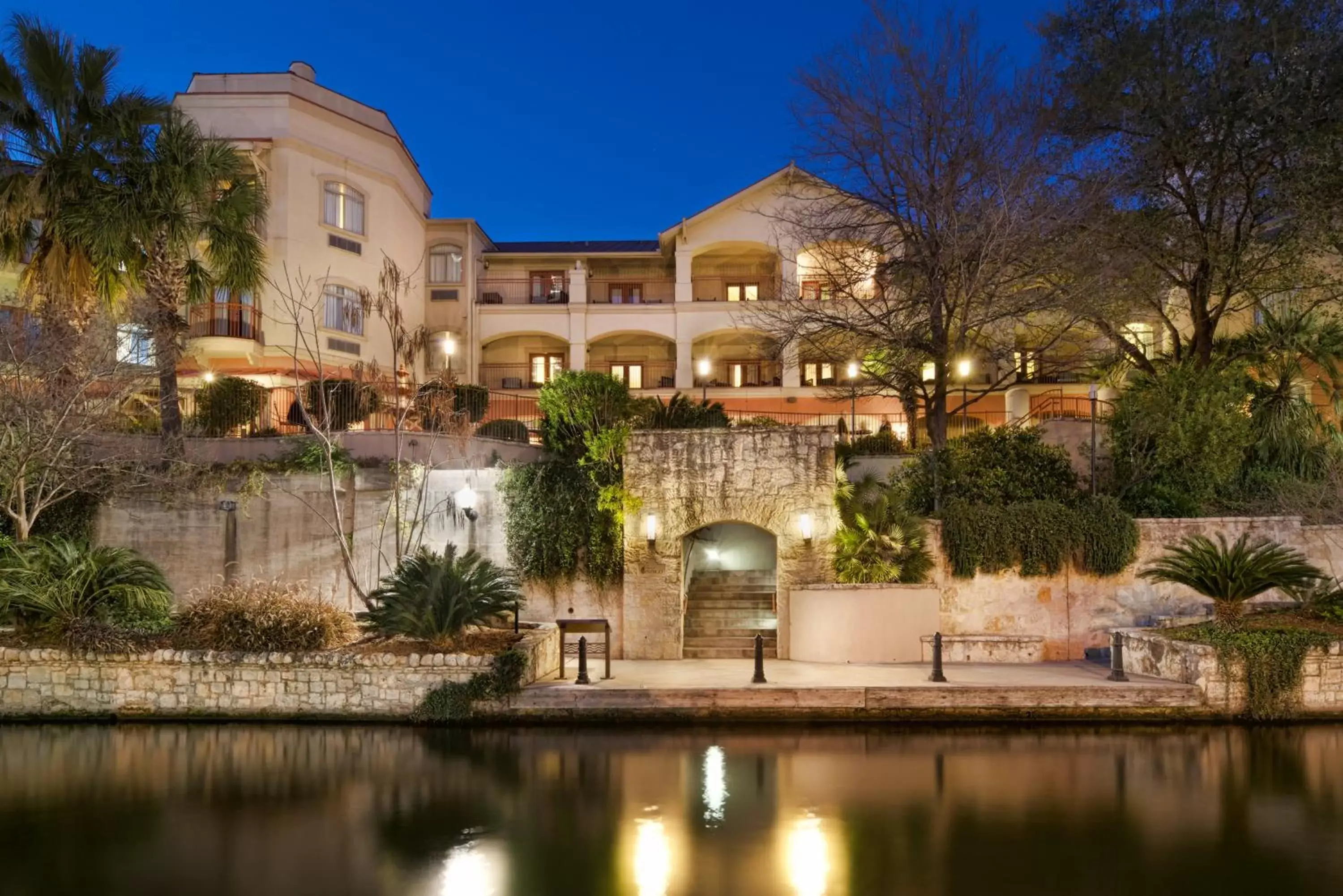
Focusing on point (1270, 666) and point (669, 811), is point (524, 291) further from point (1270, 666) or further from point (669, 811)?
point (669, 811)

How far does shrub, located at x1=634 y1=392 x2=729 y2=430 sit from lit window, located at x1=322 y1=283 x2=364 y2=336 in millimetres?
13796

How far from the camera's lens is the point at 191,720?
1270 centimetres

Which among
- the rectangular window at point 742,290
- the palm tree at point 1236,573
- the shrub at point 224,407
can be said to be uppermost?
the rectangular window at point 742,290

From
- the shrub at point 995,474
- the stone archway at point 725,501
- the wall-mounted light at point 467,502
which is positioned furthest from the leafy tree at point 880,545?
the wall-mounted light at point 467,502

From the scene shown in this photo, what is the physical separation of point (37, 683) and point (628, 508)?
8.84m

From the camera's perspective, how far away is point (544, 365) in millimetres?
35031

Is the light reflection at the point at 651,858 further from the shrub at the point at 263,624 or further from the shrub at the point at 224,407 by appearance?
the shrub at the point at 224,407

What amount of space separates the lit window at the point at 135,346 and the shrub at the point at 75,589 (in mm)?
4772

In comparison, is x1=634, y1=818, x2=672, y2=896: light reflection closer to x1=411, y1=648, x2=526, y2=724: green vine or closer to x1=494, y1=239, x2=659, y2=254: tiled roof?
x1=411, y1=648, x2=526, y2=724: green vine

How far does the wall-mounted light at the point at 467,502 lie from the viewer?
16797 mm

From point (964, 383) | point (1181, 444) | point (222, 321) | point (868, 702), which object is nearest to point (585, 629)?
point (868, 702)

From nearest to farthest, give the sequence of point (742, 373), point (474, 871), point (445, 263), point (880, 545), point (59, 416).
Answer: point (474, 871), point (59, 416), point (880, 545), point (445, 263), point (742, 373)

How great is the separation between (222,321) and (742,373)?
17.5m

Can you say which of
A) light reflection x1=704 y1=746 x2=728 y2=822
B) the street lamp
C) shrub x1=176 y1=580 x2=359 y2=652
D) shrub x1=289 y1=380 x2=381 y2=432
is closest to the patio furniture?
light reflection x1=704 y1=746 x2=728 y2=822
